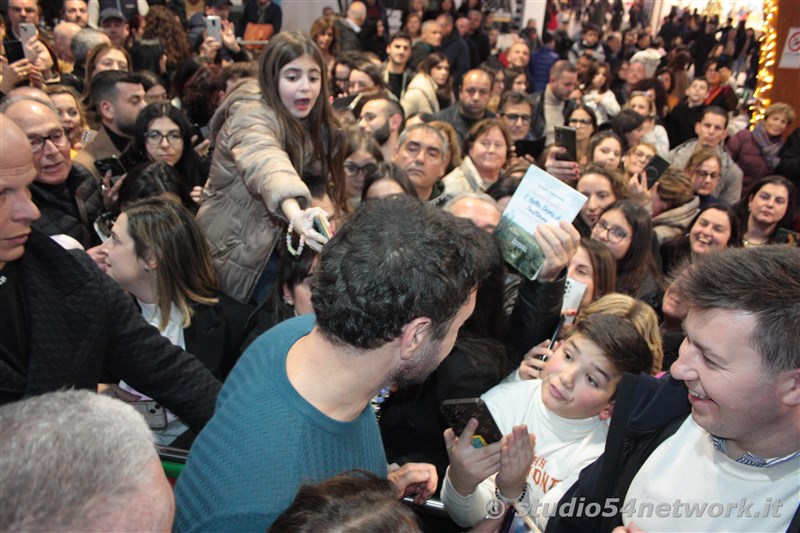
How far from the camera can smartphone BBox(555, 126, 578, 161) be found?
3.81 meters

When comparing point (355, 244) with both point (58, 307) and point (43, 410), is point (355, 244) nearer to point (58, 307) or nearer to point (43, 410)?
point (43, 410)

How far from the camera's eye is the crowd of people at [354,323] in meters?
1.30

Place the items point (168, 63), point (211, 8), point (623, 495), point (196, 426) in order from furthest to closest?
point (211, 8)
point (168, 63)
point (196, 426)
point (623, 495)

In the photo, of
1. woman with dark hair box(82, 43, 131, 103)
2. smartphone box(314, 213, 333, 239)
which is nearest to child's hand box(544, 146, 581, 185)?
smartphone box(314, 213, 333, 239)

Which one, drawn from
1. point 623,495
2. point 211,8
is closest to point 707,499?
point 623,495

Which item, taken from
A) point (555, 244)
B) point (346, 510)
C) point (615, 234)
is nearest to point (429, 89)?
point (615, 234)

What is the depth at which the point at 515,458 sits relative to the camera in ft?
6.05

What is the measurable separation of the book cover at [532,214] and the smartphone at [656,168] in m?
2.43

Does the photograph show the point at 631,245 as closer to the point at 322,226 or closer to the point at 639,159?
the point at 639,159

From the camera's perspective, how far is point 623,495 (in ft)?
5.17

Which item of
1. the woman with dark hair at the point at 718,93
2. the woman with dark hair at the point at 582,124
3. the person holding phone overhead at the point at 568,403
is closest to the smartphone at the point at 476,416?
the person holding phone overhead at the point at 568,403

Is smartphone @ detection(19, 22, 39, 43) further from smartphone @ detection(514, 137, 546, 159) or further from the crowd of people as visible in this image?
smartphone @ detection(514, 137, 546, 159)

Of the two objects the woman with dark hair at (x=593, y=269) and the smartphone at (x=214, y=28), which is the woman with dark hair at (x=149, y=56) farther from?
the woman with dark hair at (x=593, y=269)

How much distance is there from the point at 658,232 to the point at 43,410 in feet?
14.8
